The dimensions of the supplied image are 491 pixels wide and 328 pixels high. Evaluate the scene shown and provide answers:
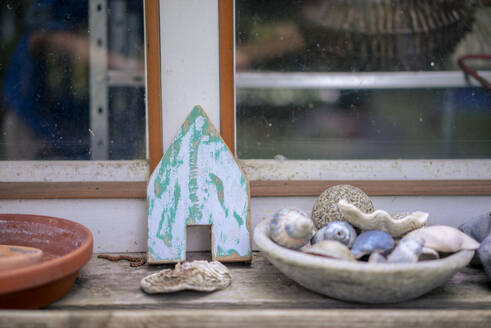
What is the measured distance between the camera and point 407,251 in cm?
85

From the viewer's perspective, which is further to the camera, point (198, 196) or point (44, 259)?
point (198, 196)

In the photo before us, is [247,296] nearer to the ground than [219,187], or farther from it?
nearer to the ground

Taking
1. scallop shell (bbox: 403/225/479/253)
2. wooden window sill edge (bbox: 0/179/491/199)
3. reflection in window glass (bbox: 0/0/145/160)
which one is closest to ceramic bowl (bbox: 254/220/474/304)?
scallop shell (bbox: 403/225/479/253)

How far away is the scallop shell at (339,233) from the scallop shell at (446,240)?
122 millimetres

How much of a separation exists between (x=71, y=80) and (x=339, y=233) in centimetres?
88

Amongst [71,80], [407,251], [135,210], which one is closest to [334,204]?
[407,251]

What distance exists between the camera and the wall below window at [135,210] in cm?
121

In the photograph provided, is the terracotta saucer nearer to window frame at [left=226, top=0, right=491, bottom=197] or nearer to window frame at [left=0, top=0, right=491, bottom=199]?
window frame at [left=0, top=0, right=491, bottom=199]

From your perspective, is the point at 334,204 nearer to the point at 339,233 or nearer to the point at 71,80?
the point at 339,233

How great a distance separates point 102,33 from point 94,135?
302 millimetres

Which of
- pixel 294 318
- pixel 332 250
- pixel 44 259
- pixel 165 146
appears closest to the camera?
pixel 294 318

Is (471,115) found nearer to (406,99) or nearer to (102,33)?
Result: (406,99)

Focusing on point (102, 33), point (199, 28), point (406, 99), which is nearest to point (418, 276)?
point (406, 99)

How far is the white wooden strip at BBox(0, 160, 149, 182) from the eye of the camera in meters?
1.22
